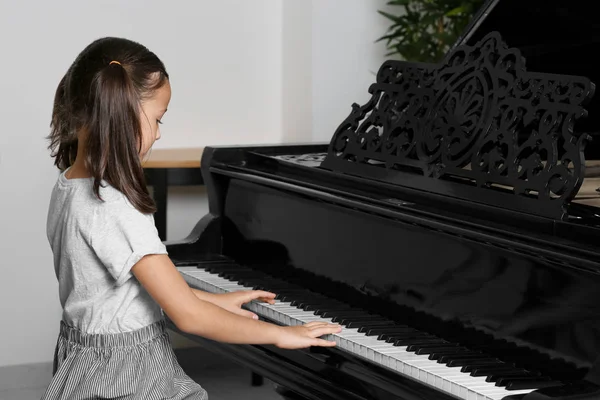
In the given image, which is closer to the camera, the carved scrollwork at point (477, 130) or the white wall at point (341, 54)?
the carved scrollwork at point (477, 130)

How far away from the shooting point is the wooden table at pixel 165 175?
390 centimetres

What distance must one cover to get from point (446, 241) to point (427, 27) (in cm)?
225

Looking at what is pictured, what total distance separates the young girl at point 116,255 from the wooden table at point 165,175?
1.83m

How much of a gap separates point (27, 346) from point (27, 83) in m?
1.14

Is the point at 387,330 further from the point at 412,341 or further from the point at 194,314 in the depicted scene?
the point at 194,314

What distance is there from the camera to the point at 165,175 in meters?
3.93

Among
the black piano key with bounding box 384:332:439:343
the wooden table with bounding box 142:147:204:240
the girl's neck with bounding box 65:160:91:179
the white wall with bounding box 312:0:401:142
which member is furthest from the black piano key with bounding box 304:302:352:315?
the white wall with bounding box 312:0:401:142

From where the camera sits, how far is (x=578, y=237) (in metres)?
1.89

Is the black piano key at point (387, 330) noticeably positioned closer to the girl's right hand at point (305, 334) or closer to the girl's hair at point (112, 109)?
the girl's right hand at point (305, 334)

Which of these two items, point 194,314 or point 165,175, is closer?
point 194,314

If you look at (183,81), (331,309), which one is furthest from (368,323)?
(183,81)

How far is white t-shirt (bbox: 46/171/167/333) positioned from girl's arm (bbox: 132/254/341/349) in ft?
0.11

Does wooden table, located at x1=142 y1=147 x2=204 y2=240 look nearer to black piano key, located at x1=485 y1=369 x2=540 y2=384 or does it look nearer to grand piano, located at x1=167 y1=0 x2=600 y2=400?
grand piano, located at x1=167 y1=0 x2=600 y2=400

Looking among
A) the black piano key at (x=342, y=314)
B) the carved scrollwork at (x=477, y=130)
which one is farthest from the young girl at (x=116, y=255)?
the carved scrollwork at (x=477, y=130)
